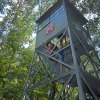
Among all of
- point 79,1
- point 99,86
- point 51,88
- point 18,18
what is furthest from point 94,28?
point 18,18

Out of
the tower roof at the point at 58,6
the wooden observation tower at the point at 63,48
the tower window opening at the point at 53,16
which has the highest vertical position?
the tower roof at the point at 58,6

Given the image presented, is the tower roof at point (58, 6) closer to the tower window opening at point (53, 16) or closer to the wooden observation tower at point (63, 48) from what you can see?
the wooden observation tower at point (63, 48)

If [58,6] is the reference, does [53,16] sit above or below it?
below

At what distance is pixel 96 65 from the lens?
1058 cm

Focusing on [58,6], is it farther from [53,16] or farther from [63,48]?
[63,48]

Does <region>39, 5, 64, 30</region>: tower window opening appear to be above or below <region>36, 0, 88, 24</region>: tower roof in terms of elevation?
below

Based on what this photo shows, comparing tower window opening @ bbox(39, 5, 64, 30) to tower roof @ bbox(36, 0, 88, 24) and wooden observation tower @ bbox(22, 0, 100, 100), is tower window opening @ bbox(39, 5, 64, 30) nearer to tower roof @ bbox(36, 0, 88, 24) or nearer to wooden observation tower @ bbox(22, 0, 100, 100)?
wooden observation tower @ bbox(22, 0, 100, 100)

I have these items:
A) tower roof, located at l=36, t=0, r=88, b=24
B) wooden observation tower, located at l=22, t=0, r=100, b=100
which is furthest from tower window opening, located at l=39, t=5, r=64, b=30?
tower roof, located at l=36, t=0, r=88, b=24

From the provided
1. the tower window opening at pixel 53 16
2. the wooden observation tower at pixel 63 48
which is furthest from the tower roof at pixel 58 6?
the tower window opening at pixel 53 16

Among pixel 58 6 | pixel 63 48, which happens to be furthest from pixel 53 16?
pixel 63 48

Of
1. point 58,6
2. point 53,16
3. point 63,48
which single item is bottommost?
point 63,48

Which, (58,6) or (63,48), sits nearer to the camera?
(63,48)

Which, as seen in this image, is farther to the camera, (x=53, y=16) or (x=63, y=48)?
(x=53, y=16)

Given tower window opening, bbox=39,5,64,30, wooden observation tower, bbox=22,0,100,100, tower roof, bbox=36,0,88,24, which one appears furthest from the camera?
tower roof, bbox=36,0,88,24
